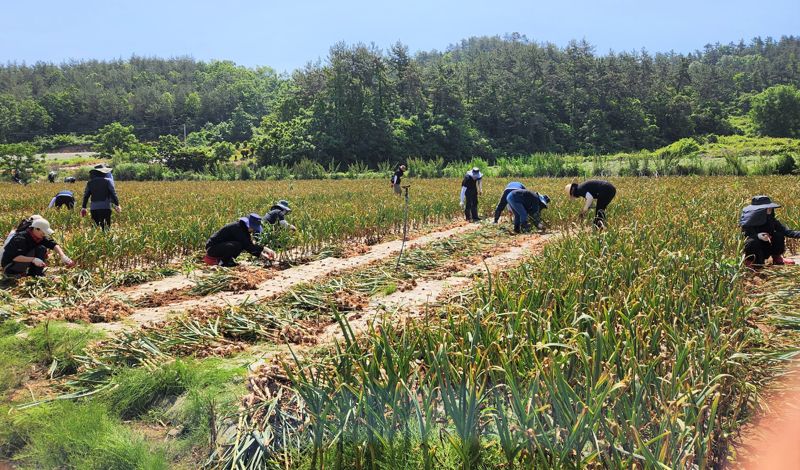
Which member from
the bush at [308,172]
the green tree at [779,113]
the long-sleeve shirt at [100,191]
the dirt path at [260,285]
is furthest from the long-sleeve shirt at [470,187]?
the green tree at [779,113]

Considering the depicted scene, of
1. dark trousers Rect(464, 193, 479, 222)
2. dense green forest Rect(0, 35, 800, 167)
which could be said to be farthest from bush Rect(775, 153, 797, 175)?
dense green forest Rect(0, 35, 800, 167)

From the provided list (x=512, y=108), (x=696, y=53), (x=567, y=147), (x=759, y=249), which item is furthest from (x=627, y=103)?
(x=696, y=53)

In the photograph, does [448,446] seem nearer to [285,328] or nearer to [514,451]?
[514,451]

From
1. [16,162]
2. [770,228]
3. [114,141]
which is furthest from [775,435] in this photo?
[114,141]

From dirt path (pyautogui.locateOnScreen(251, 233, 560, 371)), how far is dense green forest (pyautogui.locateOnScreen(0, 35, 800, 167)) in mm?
41453

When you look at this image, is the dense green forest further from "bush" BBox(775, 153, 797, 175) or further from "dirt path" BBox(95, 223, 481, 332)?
"dirt path" BBox(95, 223, 481, 332)

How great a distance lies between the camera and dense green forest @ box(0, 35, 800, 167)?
52469mm

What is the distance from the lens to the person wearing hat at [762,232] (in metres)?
6.22

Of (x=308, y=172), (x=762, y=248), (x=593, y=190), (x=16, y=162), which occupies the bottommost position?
(x=762, y=248)

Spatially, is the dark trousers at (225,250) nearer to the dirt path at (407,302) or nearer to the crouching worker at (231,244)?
the crouching worker at (231,244)

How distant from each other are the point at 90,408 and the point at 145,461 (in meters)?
0.83

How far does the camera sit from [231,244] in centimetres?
737

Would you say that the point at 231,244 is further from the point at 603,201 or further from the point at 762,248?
the point at 762,248

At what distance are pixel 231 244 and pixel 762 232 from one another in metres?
7.00
